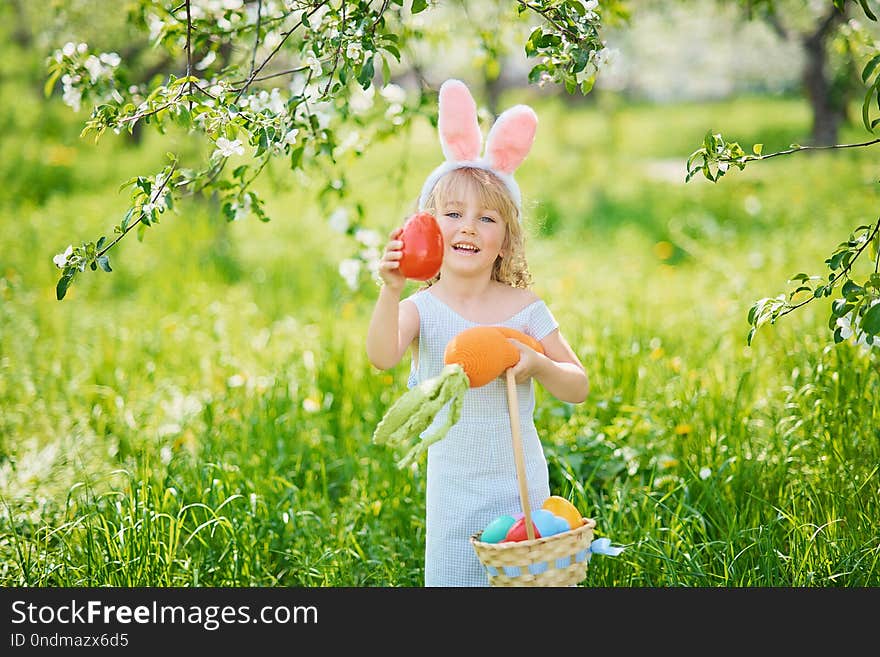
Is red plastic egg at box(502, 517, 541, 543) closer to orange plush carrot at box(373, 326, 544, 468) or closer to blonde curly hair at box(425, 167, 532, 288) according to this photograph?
orange plush carrot at box(373, 326, 544, 468)

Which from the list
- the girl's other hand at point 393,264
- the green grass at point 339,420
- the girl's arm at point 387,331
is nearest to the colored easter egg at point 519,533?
the girl's arm at point 387,331

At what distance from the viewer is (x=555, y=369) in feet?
7.29

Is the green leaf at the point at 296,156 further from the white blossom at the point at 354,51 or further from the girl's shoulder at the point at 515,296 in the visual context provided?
the girl's shoulder at the point at 515,296

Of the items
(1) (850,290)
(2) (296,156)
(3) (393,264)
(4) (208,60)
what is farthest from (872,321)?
(4) (208,60)

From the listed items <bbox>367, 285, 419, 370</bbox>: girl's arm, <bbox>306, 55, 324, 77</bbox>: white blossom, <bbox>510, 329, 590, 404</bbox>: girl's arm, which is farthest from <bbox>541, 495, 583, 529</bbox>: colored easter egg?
<bbox>306, 55, 324, 77</bbox>: white blossom

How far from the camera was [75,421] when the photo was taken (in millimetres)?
3701

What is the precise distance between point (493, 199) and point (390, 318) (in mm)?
411

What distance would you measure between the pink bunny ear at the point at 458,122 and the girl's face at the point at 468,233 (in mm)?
141

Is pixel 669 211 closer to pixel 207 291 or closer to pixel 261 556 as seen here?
pixel 207 291

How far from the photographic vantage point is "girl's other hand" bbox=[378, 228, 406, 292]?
211 centimetres

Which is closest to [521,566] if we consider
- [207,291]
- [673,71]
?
[207,291]

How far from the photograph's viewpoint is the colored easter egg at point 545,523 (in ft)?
6.68

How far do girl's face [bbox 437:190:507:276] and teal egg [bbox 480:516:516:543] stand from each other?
0.60 meters

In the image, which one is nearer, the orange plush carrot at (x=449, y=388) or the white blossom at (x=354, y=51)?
the orange plush carrot at (x=449, y=388)
